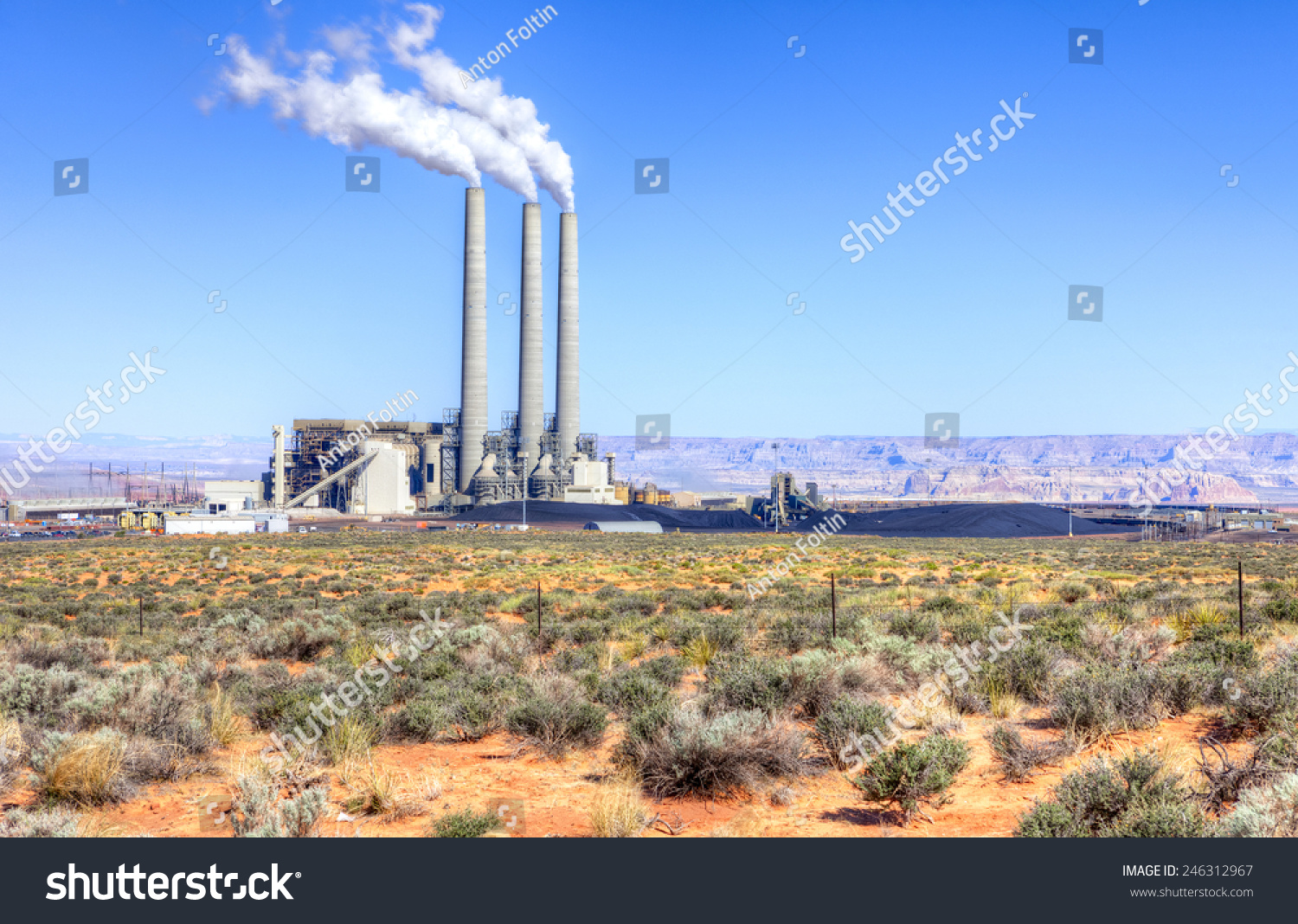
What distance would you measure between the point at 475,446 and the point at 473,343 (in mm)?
11606

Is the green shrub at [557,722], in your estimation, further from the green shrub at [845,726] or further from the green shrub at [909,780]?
the green shrub at [909,780]

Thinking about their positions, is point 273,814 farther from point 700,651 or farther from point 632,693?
point 700,651

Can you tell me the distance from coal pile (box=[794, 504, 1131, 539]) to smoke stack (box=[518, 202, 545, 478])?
2826 centimetres

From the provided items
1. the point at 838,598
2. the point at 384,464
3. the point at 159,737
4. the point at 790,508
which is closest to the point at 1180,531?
the point at 790,508

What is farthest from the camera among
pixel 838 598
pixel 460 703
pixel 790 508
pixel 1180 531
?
pixel 790 508

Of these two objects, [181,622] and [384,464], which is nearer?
[181,622]

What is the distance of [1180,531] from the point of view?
7112 centimetres

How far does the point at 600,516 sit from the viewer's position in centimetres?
8525

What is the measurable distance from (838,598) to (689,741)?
15.2 meters

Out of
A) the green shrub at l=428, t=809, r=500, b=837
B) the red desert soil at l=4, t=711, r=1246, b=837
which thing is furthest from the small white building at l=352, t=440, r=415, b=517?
the green shrub at l=428, t=809, r=500, b=837

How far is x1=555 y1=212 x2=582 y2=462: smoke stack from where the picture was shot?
85688 millimetres

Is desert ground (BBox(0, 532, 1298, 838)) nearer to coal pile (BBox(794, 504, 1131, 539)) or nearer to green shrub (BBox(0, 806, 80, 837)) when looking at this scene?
green shrub (BBox(0, 806, 80, 837))

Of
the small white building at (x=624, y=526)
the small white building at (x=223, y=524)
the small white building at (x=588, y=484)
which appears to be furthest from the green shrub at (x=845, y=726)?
the small white building at (x=588, y=484)
